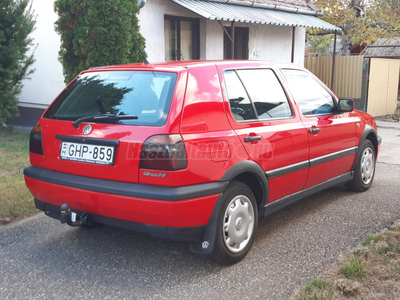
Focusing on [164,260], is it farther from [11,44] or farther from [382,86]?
[382,86]

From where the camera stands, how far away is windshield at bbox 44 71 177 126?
3316 millimetres

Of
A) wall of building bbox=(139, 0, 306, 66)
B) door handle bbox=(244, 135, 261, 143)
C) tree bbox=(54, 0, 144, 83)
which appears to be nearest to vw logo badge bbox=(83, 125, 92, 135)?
door handle bbox=(244, 135, 261, 143)

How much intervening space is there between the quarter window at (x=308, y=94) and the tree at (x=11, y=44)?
647 centimetres

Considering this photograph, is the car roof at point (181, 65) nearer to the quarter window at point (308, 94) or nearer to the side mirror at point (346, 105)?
the quarter window at point (308, 94)

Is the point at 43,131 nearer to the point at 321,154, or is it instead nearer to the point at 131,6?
the point at 321,154

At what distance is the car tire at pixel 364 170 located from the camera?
5.50 meters

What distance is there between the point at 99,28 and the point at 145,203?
597 centimetres

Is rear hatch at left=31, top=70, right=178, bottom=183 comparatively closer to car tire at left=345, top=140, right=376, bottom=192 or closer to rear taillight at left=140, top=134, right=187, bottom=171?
rear taillight at left=140, top=134, right=187, bottom=171

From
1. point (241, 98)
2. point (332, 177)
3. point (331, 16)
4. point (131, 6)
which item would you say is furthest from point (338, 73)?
point (241, 98)

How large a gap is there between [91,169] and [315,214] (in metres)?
2.67

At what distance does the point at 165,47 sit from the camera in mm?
10883

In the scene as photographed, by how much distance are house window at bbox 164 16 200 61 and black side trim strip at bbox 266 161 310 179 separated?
7.29 metres

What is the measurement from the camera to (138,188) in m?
3.17

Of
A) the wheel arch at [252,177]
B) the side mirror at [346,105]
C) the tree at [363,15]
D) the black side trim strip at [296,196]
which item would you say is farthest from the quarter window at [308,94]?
the tree at [363,15]
